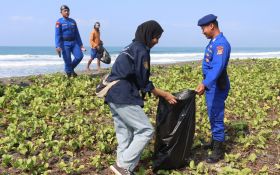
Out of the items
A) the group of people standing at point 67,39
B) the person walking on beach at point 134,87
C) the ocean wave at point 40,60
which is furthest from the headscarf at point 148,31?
the ocean wave at point 40,60

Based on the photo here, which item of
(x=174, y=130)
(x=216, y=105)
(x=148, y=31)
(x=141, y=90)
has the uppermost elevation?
(x=148, y=31)

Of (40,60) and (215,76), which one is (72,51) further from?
(40,60)

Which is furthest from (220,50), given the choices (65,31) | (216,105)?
(65,31)

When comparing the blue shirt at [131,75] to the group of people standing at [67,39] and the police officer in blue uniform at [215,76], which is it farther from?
the group of people standing at [67,39]

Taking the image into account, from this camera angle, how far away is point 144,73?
4.27m

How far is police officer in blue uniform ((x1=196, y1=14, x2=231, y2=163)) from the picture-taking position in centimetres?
492

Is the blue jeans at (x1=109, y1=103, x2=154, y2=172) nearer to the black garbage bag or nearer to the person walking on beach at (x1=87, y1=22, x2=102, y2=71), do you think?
the black garbage bag

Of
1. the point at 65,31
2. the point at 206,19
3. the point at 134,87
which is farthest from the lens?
the point at 65,31

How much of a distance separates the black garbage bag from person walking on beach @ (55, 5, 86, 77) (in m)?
6.18

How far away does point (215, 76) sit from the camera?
488cm

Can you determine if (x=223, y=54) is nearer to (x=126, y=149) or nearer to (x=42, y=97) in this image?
(x=126, y=149)

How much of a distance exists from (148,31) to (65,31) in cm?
669

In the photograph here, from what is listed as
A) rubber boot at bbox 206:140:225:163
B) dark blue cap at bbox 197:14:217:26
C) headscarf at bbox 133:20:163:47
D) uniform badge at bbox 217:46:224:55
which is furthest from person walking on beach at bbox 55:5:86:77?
headscarf at bbox 133:20:163:47

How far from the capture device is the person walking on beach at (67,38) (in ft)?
34.7
